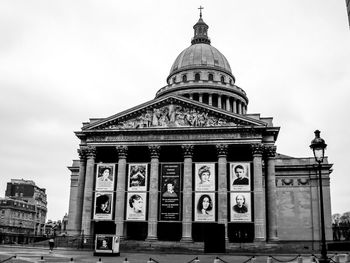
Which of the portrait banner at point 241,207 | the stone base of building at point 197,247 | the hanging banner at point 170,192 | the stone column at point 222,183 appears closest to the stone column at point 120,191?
the stone base of building at point 197,247

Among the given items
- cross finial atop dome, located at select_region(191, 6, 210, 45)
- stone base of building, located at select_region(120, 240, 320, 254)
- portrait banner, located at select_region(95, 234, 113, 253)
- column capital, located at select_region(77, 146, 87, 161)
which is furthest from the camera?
cross finial atop dome, located at select_region(191, 6, 210, 45)

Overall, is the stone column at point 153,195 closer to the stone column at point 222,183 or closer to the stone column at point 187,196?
the stone column at point 187,196

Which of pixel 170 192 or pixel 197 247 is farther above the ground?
pixel 170 192

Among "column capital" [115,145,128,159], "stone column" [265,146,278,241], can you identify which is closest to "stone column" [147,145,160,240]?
"column capital" [115,145,128,159]

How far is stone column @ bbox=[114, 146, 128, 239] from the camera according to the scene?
54.2m

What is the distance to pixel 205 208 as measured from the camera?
5162cm

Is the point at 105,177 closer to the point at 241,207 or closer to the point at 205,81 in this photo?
the point at 241,207

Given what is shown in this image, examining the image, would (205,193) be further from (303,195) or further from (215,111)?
(303,195)

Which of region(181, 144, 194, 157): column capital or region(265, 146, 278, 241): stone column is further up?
region(181, 144, 194, 157): column capital

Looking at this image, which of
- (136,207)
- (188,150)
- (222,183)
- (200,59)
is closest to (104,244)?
(136,207)

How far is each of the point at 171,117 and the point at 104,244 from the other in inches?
919

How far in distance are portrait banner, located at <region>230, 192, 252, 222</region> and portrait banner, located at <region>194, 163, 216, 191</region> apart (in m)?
3.01

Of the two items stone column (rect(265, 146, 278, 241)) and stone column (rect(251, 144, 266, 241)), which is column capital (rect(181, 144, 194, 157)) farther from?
stone column (rect(265, 146, 278, 241))

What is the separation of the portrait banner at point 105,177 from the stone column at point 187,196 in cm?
951
